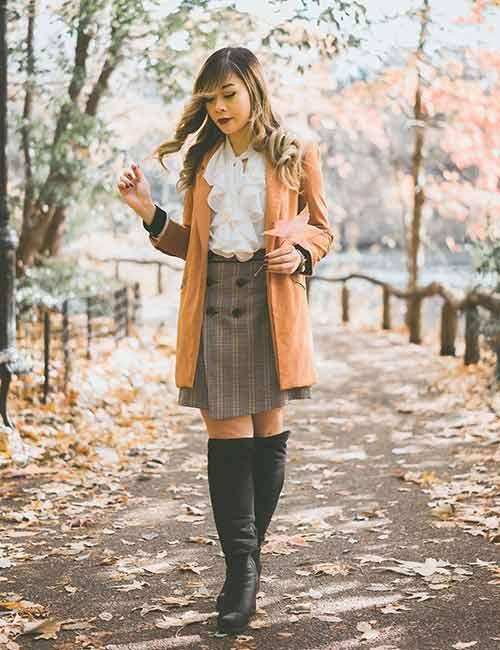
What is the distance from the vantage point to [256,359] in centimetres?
342

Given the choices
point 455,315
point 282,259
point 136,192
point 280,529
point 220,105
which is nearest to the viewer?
point 282,259

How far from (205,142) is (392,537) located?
2.01 m

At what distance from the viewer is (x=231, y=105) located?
3.37 meters

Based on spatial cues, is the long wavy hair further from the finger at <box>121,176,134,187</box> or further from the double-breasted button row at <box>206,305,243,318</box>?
the double-breasted button row at <box>206,305,243,318</box>

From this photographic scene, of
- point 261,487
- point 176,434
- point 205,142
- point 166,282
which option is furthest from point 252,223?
point 166,282

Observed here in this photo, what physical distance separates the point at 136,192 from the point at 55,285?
798 centimetres

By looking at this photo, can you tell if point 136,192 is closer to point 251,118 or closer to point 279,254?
point 251,118

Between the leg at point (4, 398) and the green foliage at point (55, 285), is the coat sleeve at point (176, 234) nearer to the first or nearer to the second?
the leg at point (4, 398)

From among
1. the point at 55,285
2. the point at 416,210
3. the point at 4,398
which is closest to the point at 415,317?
the point at 416,210

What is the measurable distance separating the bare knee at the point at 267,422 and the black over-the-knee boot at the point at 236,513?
0.09m

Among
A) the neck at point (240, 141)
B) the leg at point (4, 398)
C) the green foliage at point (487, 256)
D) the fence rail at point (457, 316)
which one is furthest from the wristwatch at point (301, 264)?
the green foliage at point (487, 256)

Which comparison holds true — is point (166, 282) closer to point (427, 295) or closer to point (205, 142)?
point (427, 295)

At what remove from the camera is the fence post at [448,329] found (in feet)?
35.0

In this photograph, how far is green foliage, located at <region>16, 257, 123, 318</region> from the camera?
10.6 m
